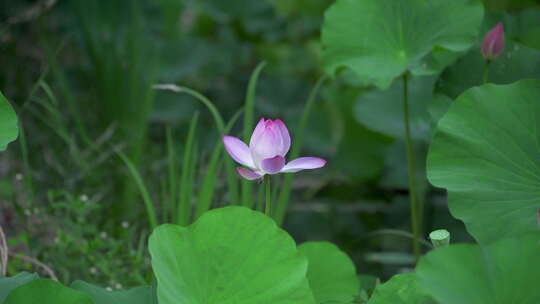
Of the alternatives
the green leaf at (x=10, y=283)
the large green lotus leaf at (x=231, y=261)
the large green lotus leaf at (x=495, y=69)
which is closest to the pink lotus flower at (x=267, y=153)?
the large green lotus leaf at (x=231, y=261)

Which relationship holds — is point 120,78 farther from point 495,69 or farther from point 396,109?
point 495,69

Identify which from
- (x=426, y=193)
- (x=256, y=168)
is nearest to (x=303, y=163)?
(x=256, y=168)

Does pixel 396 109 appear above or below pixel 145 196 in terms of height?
below

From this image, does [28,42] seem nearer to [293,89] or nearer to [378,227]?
[293,89]

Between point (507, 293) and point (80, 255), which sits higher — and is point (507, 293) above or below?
above

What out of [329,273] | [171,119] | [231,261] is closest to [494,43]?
[329,273]

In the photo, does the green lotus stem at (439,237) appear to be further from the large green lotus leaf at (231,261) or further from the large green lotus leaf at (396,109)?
the large green lotus leaf at (396,109)
